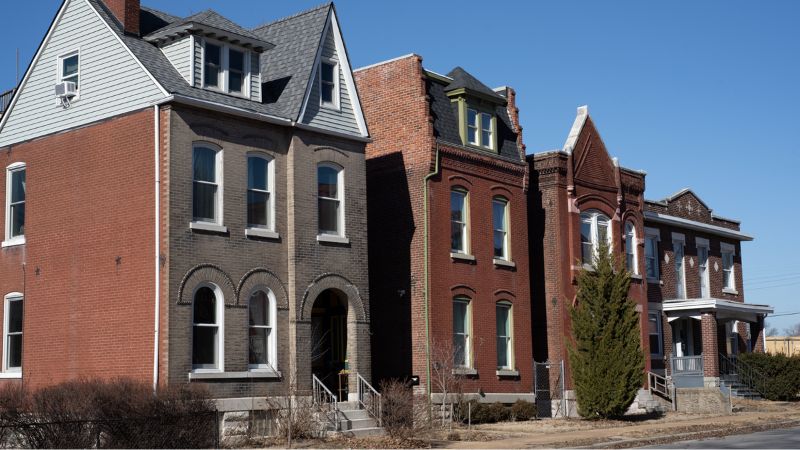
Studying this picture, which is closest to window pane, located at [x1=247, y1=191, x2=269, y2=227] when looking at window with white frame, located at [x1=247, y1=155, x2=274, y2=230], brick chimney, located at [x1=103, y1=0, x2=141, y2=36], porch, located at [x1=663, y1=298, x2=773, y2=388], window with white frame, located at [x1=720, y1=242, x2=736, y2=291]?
window with white frame, located at [x1=247, y1=155, x2=274, y2=230]

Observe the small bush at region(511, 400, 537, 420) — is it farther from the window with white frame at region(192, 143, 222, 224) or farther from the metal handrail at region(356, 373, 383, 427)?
the window with white frame at region(192, 143, 222, 224)

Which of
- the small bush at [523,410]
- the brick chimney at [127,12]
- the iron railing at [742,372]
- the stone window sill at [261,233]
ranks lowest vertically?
the small bush at [523,410]

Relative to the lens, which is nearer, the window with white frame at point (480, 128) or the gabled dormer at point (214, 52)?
the gabled dormer at point (214, 52)

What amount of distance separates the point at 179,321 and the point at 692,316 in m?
25.9

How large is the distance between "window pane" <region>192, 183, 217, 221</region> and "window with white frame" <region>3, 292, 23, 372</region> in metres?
6.44

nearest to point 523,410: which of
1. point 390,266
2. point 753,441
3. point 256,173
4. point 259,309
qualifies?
point 390,266

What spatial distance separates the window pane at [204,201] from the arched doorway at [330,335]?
211 inches

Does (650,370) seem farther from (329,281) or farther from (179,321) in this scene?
(179,321)

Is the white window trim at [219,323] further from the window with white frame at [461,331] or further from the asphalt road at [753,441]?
the asphalt road at [753,441]

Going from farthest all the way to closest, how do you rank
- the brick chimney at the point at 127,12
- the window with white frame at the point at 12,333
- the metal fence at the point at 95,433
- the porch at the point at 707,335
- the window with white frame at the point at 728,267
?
the window with white frame at the point at 728,267 < the porch at the point at 707,335 < the window with white frame at the point at 12,333 < the brick chimney at the point at 127,12 < the metal fence at the point at 95,433

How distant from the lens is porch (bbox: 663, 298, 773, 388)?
41031 millimetres

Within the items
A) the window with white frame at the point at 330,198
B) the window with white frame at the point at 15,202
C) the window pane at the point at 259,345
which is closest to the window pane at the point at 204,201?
the window pane at the point at 259,345

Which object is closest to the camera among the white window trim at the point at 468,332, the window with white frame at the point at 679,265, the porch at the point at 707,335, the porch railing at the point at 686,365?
the white window trim at the point at 468,332

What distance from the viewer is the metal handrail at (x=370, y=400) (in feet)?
89.6
